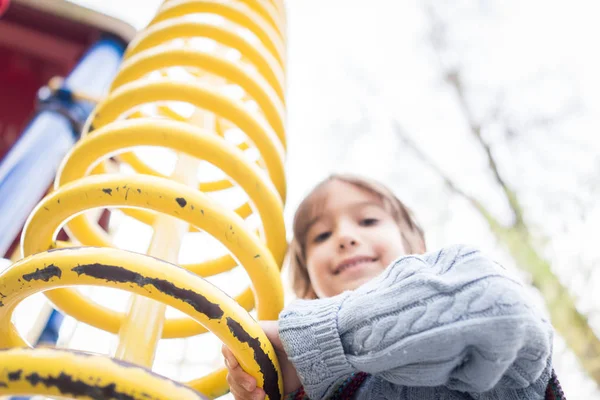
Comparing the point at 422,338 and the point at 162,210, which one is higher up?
the point at 162,210

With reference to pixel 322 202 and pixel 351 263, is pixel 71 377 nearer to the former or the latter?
pixel 351 263

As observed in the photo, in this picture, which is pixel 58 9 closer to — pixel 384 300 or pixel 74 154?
pixel 74 154

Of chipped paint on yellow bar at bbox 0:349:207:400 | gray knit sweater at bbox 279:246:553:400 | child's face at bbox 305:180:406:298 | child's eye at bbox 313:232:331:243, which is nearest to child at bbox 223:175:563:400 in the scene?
gray knit sweater at bbox 279:246:553:400

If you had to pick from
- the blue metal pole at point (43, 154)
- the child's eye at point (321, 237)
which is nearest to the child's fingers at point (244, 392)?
the child's eye at point (321, 237)

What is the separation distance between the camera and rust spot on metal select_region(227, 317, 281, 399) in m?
0.50

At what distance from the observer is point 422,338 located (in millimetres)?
509

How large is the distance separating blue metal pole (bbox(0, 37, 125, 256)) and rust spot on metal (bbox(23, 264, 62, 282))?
25.5 inches

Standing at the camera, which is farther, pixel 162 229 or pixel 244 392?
pixel 162 229

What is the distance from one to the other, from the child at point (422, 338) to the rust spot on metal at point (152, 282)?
3.3 inches

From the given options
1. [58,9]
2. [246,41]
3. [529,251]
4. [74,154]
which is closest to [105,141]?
[74,154]

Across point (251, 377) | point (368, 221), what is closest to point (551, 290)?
point (368, 221)

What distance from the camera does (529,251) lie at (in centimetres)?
411

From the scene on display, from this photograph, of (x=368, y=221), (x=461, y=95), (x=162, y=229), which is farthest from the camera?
(x=461, y=95)

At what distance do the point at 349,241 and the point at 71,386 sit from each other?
665 mm
